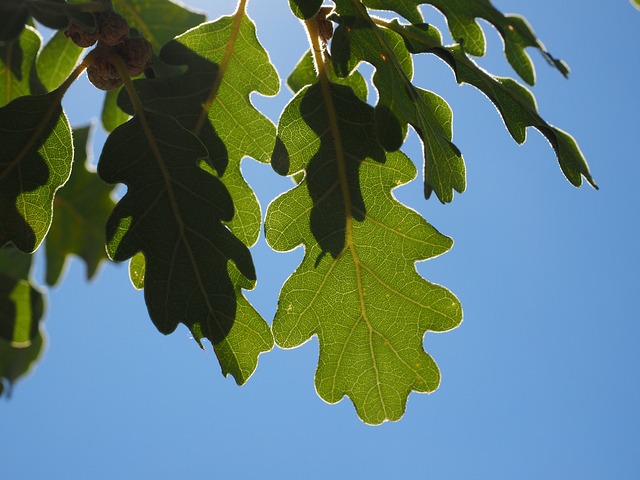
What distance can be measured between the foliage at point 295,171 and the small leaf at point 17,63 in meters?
0.57

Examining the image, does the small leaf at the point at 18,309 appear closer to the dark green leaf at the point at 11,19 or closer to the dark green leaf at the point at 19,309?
the dark green leaf at the point at 19,309

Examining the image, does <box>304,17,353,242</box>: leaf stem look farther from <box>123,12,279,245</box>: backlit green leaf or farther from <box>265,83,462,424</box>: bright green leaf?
<box>123,12,279,245</box>: backlit green leaf

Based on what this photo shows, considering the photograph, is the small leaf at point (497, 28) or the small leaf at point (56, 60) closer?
the small leaf at point (497, 28)

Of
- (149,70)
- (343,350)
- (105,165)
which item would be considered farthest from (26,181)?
(343,350)

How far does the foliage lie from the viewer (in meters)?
1.85

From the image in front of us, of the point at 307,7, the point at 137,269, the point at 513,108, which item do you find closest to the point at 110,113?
the point at 137,269

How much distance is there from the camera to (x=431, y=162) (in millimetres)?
1822

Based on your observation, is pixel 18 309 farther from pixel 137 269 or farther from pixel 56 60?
pixel 137 269

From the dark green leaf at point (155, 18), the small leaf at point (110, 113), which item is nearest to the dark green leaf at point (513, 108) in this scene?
the dark green leaf at point (155, 18)

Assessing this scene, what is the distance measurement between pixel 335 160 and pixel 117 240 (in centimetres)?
60

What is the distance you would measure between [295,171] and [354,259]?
287mm

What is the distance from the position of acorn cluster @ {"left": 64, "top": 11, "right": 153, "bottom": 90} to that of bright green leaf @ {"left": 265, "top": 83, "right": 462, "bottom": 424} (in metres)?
0.40

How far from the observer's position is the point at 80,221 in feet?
11.4

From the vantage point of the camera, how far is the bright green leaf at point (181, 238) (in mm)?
1911
